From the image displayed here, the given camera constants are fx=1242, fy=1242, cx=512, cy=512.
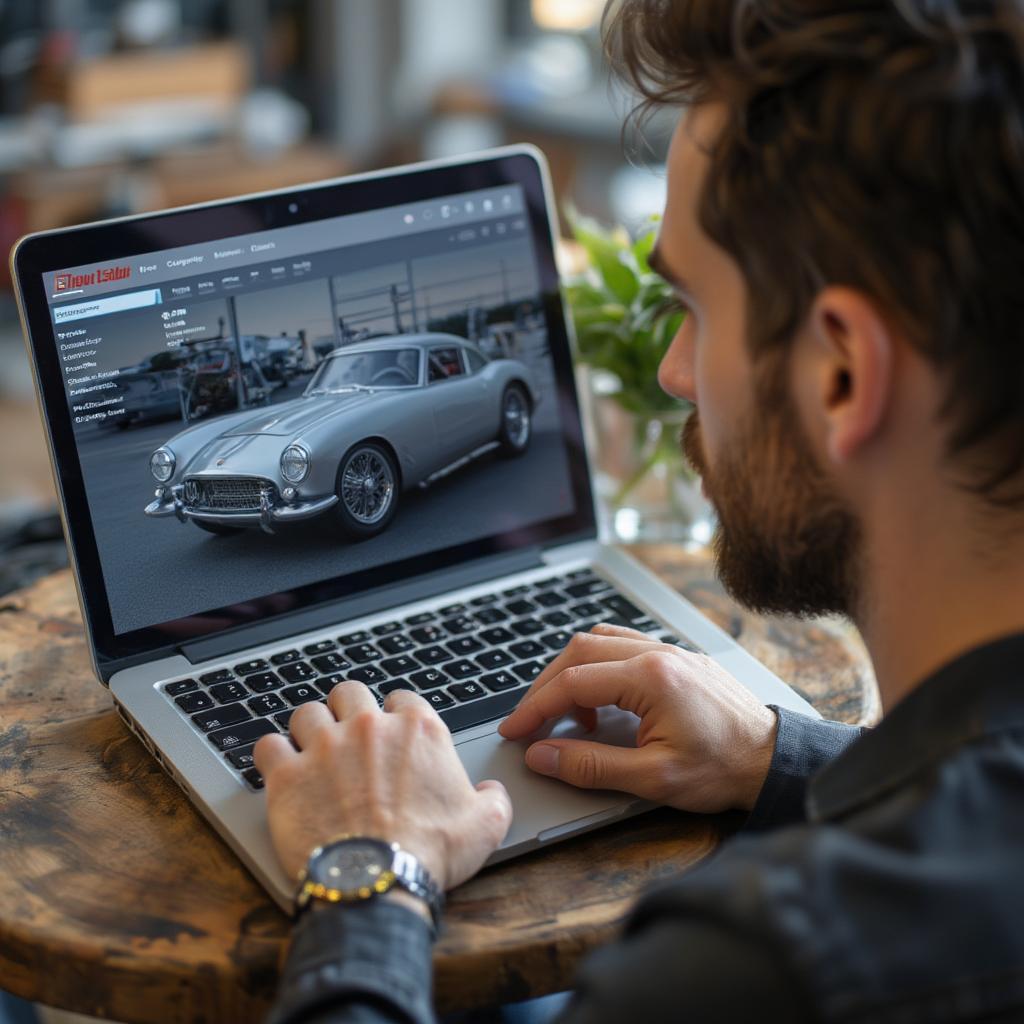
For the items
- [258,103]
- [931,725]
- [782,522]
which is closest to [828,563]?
[782,522]

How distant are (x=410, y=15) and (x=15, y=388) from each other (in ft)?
6.43

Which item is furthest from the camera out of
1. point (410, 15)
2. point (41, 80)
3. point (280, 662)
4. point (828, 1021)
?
point (410, 15)

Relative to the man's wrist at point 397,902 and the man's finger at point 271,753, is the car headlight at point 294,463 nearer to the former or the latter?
the man's finger at point 271,753

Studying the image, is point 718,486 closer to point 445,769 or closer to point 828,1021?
point 445,769

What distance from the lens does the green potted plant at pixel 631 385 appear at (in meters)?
1.29

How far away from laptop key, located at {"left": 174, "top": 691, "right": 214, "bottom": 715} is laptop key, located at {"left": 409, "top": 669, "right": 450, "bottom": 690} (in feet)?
0.51

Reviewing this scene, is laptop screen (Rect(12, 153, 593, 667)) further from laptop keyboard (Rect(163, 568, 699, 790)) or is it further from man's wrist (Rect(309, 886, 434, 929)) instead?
man's wrist (Rect(309, 886, 434, 929))

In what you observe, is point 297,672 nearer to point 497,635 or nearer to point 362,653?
point 362,653

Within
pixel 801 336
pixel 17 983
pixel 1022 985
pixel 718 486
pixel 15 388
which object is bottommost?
pixel 15 388

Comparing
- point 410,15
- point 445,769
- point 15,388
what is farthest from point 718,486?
point 410,15

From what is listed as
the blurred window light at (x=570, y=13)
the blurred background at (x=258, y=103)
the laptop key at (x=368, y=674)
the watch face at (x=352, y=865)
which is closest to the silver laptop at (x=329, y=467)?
the laptop key at (x=368, y=674)

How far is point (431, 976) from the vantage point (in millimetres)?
734

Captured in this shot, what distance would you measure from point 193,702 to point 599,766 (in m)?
0.32

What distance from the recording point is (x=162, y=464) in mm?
992
